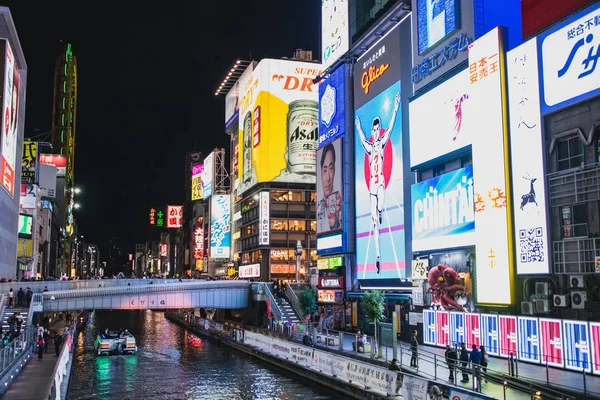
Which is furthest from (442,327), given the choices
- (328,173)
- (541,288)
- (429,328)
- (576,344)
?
(328,173)

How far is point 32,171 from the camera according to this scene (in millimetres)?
101875

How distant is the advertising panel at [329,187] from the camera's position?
65.4m

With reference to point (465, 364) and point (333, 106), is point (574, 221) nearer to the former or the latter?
point (465, 364)

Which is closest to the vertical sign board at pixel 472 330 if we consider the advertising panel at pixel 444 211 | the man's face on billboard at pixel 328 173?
the advertising panel at pixel 444 211

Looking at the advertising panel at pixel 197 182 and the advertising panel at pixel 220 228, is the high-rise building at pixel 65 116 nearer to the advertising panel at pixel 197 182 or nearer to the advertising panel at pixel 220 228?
the advertising panel at pixel 197 182

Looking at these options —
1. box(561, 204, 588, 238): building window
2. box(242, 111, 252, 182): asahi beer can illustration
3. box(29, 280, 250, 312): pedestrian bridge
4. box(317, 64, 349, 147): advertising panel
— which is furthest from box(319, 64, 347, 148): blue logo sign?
box(242, 111, 252, 182): asahi beer can illustration

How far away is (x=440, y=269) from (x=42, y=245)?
332 ft

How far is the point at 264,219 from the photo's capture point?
107688 millimetres

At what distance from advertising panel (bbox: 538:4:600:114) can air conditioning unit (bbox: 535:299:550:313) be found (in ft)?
32.3

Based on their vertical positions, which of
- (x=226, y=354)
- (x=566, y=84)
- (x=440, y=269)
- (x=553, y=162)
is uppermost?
(x=566, y=84)

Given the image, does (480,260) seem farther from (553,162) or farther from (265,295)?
(265,295)

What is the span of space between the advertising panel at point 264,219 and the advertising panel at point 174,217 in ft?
295

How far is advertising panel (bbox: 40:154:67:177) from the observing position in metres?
150

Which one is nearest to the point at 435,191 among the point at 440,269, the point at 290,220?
the point at 440,269
